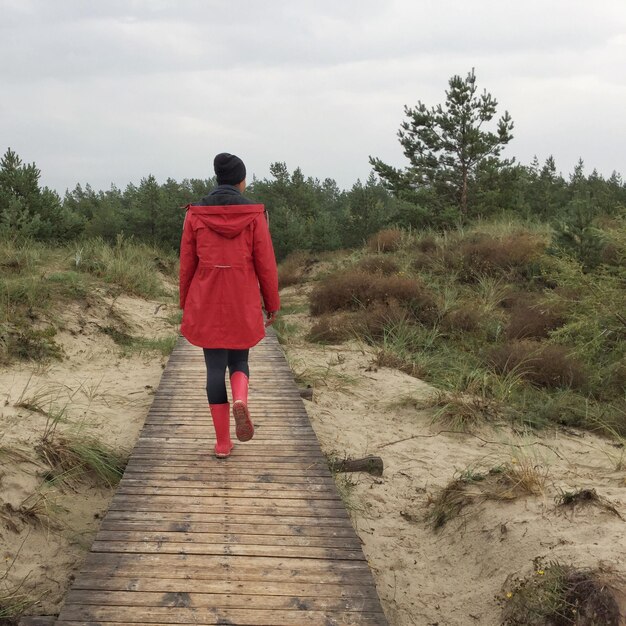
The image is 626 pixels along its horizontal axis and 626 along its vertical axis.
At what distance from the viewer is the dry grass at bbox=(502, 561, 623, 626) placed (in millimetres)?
2650

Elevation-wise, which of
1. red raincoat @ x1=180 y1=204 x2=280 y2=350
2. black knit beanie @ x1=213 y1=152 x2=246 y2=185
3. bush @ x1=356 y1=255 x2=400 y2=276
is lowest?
bush @ x1=356 y1=255 x2=400 y2=276

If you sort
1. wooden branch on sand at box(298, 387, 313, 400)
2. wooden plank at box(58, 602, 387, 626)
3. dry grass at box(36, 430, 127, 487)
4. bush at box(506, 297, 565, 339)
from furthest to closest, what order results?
bush at box(506, 297, 565, 339), wooden branch on sand at box(298, 387, 313, 400), dry grass at box(36, 430, 127, 487), wooden plank at box(58, 602, 387, 626)

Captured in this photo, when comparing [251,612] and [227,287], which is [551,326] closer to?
[227,287]

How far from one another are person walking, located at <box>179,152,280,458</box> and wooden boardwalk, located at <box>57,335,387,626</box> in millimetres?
498

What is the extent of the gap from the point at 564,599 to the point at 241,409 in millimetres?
2162

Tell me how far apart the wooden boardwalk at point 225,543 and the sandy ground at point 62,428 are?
544 mm

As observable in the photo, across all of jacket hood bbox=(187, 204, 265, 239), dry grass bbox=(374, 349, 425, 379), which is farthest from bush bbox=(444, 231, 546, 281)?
jacket hood bbox=(187, 204, 265, 239)

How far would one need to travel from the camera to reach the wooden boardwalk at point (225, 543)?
2.62m

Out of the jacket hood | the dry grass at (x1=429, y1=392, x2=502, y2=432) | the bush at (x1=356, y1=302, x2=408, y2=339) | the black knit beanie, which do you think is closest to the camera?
the jacket hood

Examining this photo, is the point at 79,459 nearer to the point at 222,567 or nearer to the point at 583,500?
the point at 222,567

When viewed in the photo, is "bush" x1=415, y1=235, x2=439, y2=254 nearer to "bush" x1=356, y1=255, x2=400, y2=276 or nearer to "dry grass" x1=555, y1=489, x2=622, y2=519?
"bush" x1=356, y1=255, x2=400, y2=276

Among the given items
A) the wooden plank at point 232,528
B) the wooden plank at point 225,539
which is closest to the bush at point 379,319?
the wooden plank at point 232,528

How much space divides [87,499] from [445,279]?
9.23m

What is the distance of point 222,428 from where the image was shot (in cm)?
429
